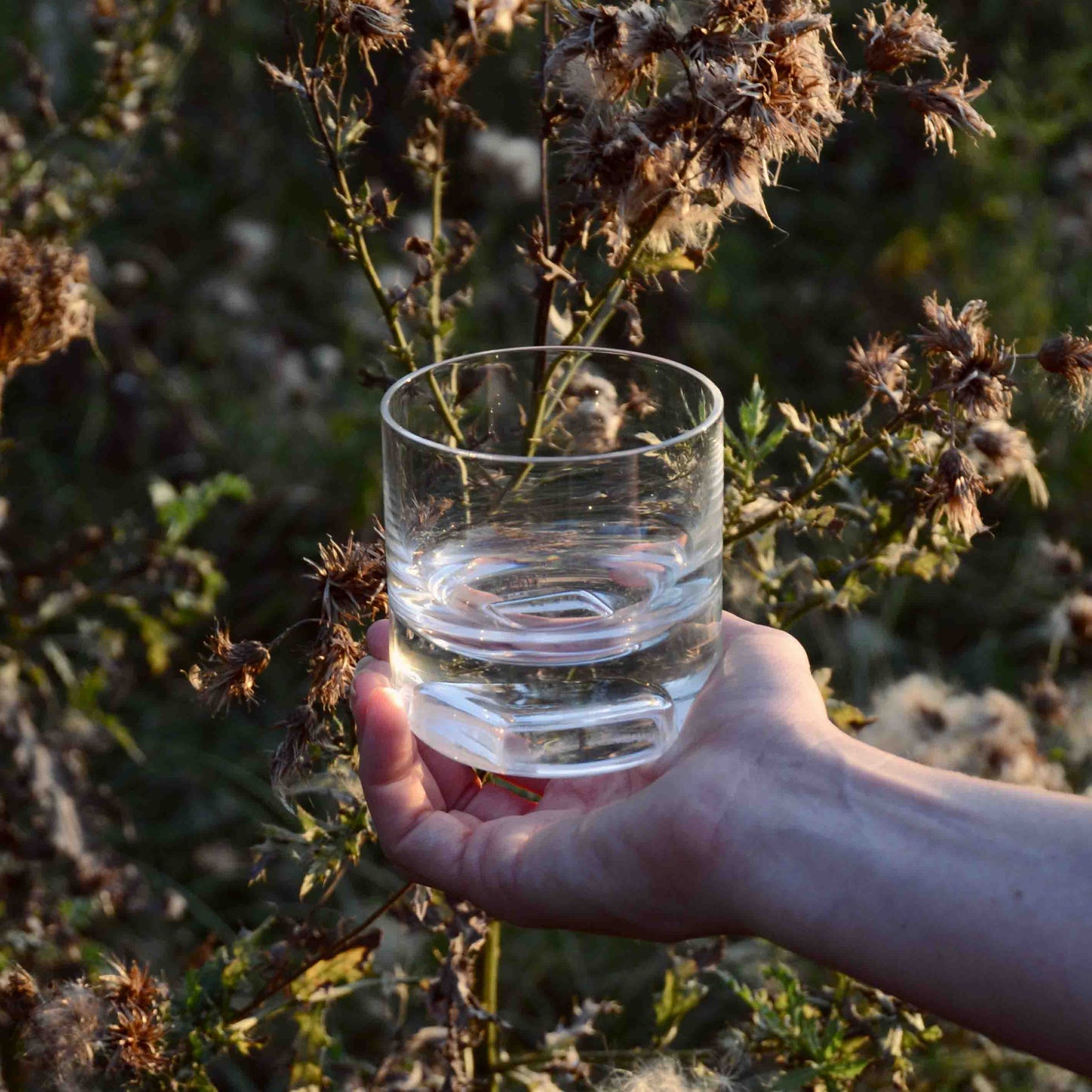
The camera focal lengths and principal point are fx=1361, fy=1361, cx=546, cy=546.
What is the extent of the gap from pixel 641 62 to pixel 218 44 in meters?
4.18

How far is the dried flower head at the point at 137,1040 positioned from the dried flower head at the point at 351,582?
0.49 m

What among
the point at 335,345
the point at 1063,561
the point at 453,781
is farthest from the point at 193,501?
the point at 335,345

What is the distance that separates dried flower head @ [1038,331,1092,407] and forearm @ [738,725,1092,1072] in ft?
1.43

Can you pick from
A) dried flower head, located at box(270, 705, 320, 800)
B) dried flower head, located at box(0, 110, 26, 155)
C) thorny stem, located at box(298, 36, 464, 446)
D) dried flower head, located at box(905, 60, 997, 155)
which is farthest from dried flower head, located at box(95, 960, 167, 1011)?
dried flower head, located at box(0, 110, 26, 155)

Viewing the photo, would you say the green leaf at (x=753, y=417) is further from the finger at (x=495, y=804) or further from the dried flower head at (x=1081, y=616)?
the dried flower head at (x=1081, y=616)

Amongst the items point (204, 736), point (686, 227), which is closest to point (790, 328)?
point (204, 736)

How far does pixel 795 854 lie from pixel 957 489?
16.7 inches

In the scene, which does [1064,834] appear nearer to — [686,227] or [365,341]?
[686,227]

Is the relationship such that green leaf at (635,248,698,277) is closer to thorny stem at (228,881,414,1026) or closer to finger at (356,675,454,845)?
finger at (356,675,454,845)

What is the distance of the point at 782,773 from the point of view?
1.43 metres

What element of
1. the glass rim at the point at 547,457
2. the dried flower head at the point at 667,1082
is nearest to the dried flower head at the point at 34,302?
the glass rim at the point at 547,457

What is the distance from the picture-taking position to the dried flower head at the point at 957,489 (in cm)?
145

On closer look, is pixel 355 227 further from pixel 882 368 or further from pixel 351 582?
pixel 882 368

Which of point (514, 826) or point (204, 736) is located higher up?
point (514, 826)
